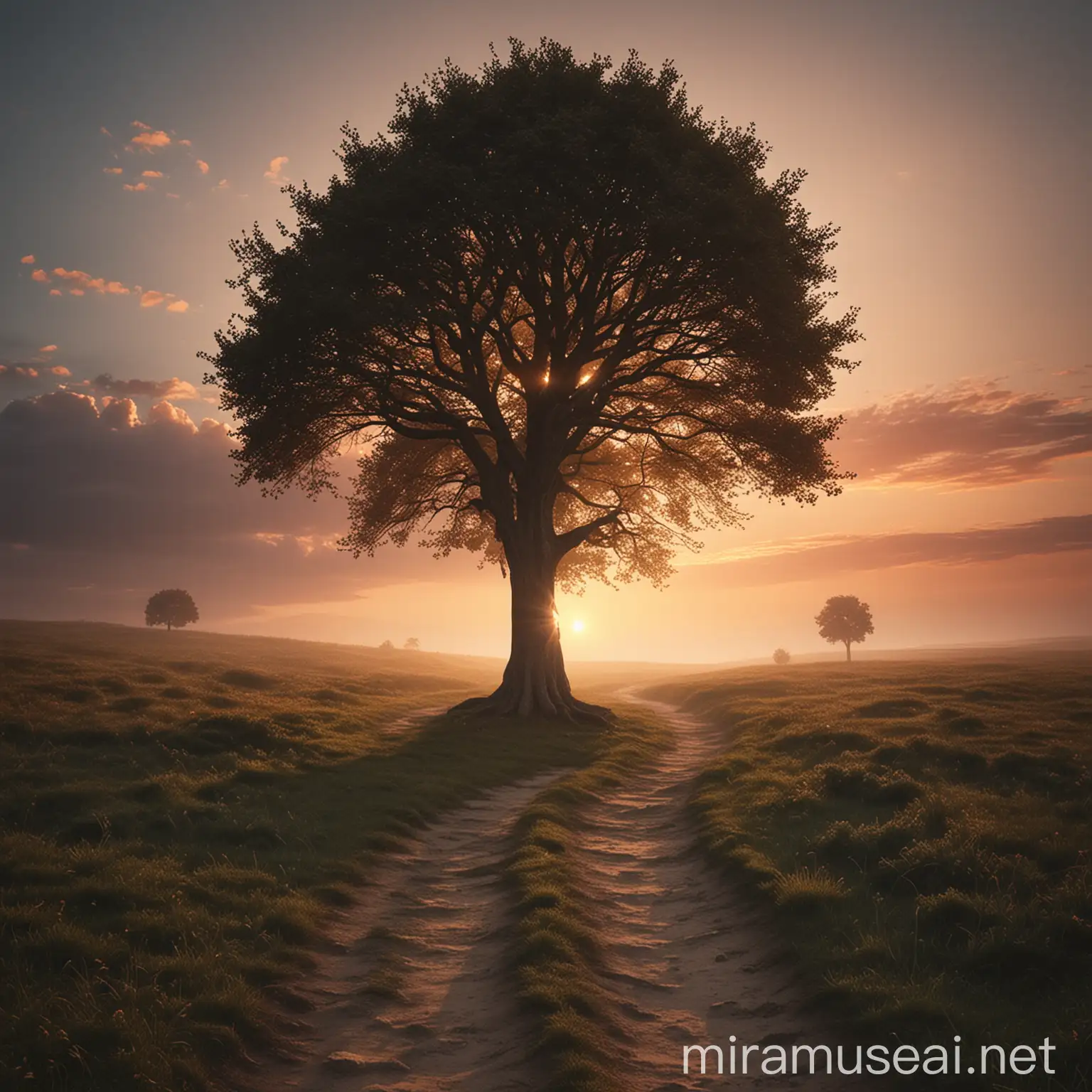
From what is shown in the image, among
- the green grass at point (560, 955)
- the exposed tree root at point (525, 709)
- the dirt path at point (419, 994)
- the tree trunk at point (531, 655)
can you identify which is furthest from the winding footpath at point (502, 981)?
the tree trunk at point (531, 655)

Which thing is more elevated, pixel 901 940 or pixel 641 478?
pixel 641 478

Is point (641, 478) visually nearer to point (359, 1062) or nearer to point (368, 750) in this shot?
point (368, 750)

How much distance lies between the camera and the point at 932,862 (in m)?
11.6

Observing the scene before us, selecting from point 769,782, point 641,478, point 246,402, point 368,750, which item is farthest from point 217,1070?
point 641,478

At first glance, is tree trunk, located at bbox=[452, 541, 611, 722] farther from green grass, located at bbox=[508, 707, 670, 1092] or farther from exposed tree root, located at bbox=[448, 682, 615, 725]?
green grass, located at bbox=[508, 707, 670, 1092]

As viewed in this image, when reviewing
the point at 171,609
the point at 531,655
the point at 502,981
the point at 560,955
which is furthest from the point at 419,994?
the point at 171,609

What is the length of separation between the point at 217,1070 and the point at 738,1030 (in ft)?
18.4

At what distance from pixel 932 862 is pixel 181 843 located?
506 inches

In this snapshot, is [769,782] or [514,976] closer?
[514,976]

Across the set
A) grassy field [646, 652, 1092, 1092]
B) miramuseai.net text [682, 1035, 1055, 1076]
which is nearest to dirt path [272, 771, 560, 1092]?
miramuseai.net text [682, 1035, 1055, 1076]

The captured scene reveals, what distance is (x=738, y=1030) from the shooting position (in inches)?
331

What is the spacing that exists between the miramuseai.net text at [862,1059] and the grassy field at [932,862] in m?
0.14

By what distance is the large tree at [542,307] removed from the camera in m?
25.4

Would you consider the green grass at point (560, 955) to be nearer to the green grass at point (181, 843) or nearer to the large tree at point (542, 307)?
the green grass at point (181, 843)
